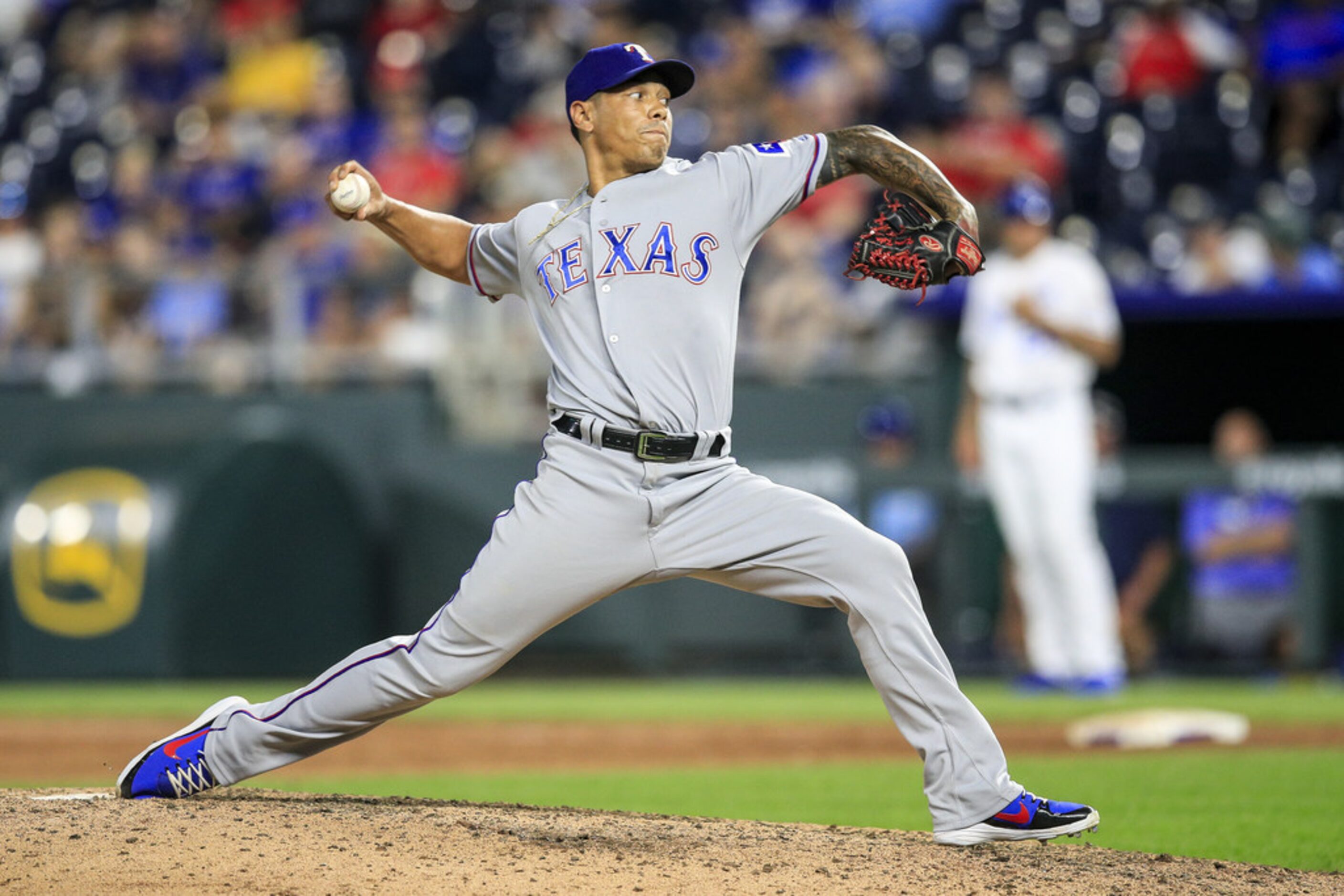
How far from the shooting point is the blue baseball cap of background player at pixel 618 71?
4031mm

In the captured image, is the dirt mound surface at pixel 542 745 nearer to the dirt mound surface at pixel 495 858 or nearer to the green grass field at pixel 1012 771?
the green grass field at pixel 1012 771

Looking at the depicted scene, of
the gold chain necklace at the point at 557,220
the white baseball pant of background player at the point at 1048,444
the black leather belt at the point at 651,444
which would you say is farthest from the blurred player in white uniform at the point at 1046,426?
the black leather belt at the point at 651,444

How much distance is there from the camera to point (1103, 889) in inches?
144

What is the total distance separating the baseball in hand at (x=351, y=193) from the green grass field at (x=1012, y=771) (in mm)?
1957

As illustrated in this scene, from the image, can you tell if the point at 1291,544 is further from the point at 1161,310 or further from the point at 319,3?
the point at 319,3

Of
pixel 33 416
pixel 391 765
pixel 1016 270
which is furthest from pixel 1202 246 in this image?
pixel 33 416

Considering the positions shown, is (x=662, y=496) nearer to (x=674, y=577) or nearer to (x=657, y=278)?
(x=674, y=577)

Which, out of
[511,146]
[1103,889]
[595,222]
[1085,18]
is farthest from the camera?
[1085,18]

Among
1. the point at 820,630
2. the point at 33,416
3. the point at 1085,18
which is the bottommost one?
the point at 820,630

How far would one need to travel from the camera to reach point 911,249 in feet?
13.0

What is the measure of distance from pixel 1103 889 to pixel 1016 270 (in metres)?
5.90

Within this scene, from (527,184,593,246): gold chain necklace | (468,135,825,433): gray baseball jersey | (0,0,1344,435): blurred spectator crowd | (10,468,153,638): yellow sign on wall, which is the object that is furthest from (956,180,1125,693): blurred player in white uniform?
(527,184,593,246): gold chain necklace

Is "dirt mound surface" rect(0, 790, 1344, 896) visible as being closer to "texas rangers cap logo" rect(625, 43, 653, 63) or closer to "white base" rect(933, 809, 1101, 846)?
"white base" rect(933, 809, 1101, 846)

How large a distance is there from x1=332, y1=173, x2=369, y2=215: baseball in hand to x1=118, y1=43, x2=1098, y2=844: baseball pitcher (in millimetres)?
25
